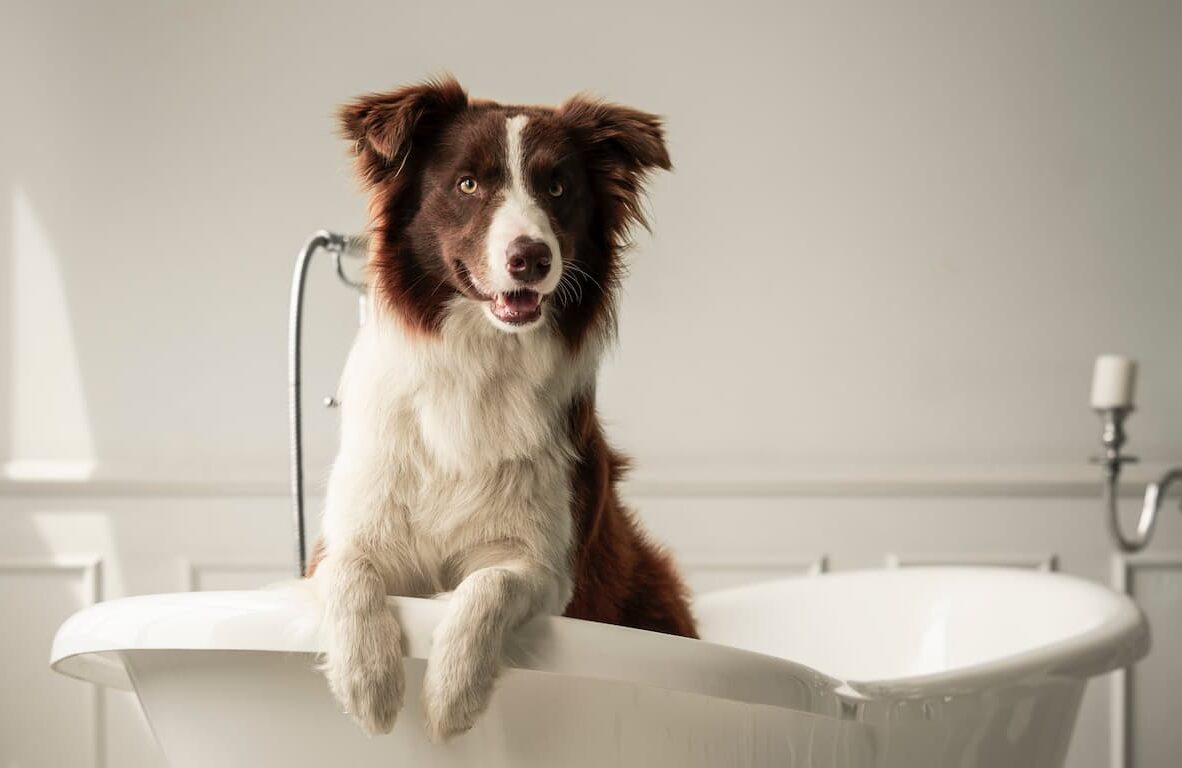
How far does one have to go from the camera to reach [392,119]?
4.76 feet

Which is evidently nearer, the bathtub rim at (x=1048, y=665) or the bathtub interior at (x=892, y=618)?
the bathtub rim at (x=1048, y=665)

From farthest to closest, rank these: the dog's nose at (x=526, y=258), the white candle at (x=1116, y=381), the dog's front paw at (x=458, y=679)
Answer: the white candle at (x=1116, y=381)
the dog's nose at (x=526, y=258)
the dog's front paw at (x=458, y=679)

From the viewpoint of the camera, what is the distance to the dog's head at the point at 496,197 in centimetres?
143

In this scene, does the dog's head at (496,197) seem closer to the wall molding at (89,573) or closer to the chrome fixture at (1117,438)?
the chrome fixture at (1117,438)

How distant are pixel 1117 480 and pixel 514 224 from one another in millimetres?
1997

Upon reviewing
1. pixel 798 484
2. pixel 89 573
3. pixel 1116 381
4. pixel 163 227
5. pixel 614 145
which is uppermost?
pixel 614 145

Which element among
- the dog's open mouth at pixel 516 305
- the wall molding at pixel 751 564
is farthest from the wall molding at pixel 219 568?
the dog's open mouth at pixel 516 305

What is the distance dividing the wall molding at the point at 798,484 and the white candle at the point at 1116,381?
425mm

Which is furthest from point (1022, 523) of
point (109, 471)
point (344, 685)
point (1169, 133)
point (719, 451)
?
point (109, 471)

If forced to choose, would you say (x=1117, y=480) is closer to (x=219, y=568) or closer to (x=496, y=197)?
(x=496, y=197)

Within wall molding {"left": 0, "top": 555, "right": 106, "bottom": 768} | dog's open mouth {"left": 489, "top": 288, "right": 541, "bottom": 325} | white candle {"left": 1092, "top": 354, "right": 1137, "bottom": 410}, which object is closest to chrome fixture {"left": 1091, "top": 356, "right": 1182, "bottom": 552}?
white candle {"left": 1092, "top": 354, "right": 1137, "bottom": 410}

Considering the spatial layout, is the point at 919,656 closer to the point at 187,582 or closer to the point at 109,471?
the point at 187,582

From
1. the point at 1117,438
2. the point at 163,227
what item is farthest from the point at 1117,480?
the point at 163,227

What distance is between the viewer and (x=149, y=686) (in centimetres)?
134
